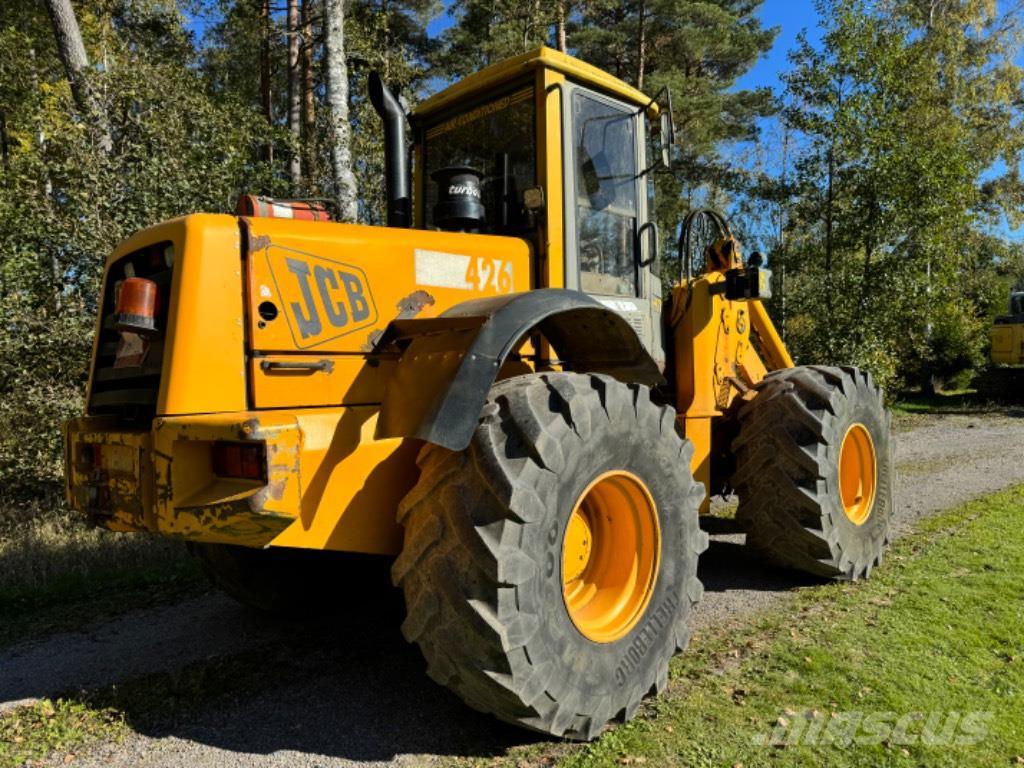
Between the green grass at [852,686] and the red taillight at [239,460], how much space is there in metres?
1.40

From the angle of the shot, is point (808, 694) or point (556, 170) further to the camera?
point (556, 170)

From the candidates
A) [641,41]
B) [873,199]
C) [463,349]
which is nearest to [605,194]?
[463,349]

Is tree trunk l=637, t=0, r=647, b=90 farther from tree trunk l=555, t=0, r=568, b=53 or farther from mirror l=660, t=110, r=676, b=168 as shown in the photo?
mirror l=660, t=110, r=676, b=168

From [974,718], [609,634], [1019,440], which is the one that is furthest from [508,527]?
[1019,440]

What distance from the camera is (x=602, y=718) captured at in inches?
111

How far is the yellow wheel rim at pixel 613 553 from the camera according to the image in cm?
314

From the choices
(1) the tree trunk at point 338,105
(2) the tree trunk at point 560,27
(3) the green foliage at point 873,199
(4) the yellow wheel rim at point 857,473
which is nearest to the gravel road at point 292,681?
(4) the yellow wheel rim at point 857,473

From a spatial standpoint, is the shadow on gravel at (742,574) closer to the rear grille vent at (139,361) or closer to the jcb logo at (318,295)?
the jcb logo at (318,295)

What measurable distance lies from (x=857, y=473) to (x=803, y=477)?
1.05 metres

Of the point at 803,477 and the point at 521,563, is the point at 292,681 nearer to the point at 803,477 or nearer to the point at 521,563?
the point at 521,563

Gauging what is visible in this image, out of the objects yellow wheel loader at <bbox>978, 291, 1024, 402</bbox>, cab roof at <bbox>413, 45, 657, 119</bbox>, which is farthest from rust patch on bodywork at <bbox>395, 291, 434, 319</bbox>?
yellow wheel loader at <bbox>978, 291, 1024, 402</bbox>

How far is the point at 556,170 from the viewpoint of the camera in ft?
12.6

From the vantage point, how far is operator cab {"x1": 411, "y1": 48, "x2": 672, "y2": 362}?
3830 millimetres

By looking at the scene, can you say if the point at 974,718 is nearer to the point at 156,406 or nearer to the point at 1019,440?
the point at 156,406
